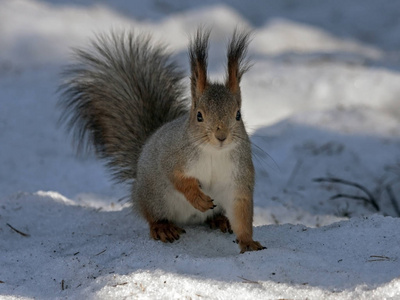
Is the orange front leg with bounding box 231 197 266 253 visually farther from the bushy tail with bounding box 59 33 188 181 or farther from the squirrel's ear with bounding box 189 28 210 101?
the bushy tail with bounding box 59 33 188 181

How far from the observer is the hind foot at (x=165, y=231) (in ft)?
8.13

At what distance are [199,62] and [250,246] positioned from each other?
0.63m

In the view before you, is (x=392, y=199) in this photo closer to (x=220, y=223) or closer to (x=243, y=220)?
(x=220, y=223)

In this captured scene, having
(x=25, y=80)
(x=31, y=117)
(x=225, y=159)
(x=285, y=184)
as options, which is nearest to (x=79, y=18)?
(x=25, y=80)

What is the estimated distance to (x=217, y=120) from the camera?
2.22 meters

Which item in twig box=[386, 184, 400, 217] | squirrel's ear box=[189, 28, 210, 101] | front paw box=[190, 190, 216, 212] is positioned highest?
squirrel's ear box=[189, 28, 210, 101]

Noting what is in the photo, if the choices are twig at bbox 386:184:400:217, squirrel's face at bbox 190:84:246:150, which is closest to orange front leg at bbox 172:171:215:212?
squirrel's face at bbox 190:84:246:150

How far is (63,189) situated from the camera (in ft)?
12.5

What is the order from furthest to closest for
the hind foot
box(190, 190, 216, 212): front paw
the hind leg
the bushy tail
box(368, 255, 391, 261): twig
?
the bushy tail, the hind leg, the hind foot, box(190, 190, 216, 212): front paw, box(368, 255, 391, 261): twig

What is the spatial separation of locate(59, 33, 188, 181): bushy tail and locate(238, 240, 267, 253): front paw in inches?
30.6

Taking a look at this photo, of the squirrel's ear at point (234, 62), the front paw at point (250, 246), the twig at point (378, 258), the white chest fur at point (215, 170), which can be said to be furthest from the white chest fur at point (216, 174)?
the twig at point (378, 258)

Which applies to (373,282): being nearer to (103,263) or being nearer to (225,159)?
(225,159)

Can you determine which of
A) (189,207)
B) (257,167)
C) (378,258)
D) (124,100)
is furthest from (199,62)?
(257,167)

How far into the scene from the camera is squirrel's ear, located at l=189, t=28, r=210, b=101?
2350mm
